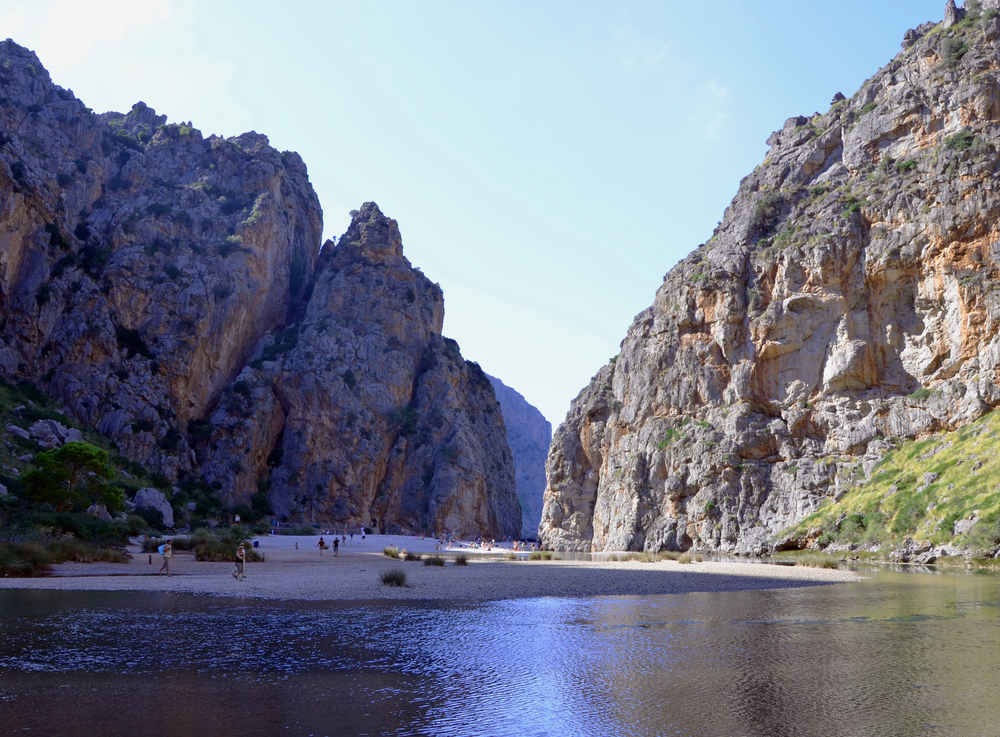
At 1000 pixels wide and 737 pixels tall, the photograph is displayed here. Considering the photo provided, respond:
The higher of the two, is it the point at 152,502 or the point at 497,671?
the point at 152,502

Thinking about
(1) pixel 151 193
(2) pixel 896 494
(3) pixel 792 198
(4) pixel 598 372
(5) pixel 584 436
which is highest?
(1) pixel 151 193

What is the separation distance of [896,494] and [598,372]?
168ft

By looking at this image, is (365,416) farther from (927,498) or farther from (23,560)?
(23,560)

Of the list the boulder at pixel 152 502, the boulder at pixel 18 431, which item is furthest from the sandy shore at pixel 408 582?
the boulder at pixel 152 502

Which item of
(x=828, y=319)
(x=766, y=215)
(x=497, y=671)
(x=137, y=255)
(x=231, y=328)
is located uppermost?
(x=766, y=215)

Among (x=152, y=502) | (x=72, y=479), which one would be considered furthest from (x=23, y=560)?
(x=152, y=502)

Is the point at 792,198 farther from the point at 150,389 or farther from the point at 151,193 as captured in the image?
the point at 151,193

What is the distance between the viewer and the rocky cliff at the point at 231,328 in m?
83.2

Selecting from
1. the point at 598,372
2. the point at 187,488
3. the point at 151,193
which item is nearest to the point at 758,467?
the point at 598,372

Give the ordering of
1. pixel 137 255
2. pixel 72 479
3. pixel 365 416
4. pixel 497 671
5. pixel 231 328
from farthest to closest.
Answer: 1. pixel 365 416
2. pixel 231 328
3. pixel 137 255
4. pixel 72 479
5. pixel 497 671

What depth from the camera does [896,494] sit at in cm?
4659

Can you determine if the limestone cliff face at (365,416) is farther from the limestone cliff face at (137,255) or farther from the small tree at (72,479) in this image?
the small tree at (72,479)

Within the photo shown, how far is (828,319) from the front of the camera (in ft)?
203

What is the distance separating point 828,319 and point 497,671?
59.3 meters
